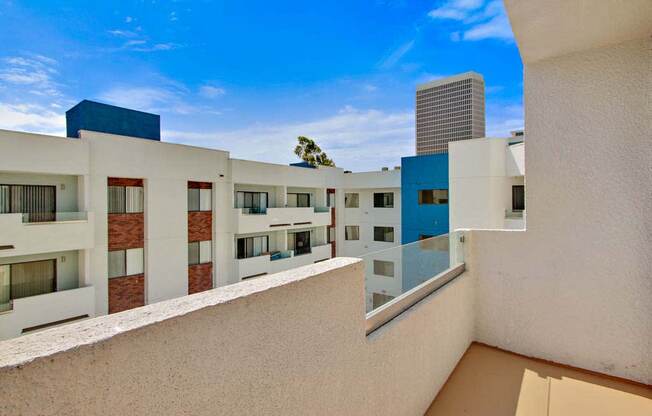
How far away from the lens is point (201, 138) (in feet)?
50.4

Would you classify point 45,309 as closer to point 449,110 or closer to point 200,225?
point 200,225

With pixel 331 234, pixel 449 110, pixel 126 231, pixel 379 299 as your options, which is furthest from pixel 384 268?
pixel 449 110

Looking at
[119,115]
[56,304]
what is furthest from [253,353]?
[119,115]

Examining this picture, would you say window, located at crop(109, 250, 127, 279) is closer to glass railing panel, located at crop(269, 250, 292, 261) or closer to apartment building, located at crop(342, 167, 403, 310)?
glass railing panel, located at crop(269, 250, 292, 261)

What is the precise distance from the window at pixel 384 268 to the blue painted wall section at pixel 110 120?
15.1 meters

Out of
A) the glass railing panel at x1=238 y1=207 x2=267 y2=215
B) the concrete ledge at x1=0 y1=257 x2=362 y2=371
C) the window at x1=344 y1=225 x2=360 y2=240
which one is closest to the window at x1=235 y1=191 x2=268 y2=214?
the glass railing panel at x1=238 y1=207 x2=267 y2=215

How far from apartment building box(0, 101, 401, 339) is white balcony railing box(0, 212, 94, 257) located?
0.03m

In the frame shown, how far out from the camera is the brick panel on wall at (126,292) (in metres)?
11.8

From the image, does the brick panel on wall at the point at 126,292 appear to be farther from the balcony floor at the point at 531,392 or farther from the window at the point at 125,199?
the balcony floor at the point at 531,392

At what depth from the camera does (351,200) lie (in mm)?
22750

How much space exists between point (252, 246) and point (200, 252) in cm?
290

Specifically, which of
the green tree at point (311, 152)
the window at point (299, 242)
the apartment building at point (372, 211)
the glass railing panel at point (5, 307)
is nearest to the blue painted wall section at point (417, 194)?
the apartment building at point (372, 211)

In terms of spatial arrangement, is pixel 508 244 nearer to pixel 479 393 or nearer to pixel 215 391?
pixel 479 393

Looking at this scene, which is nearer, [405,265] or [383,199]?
[405,265]
